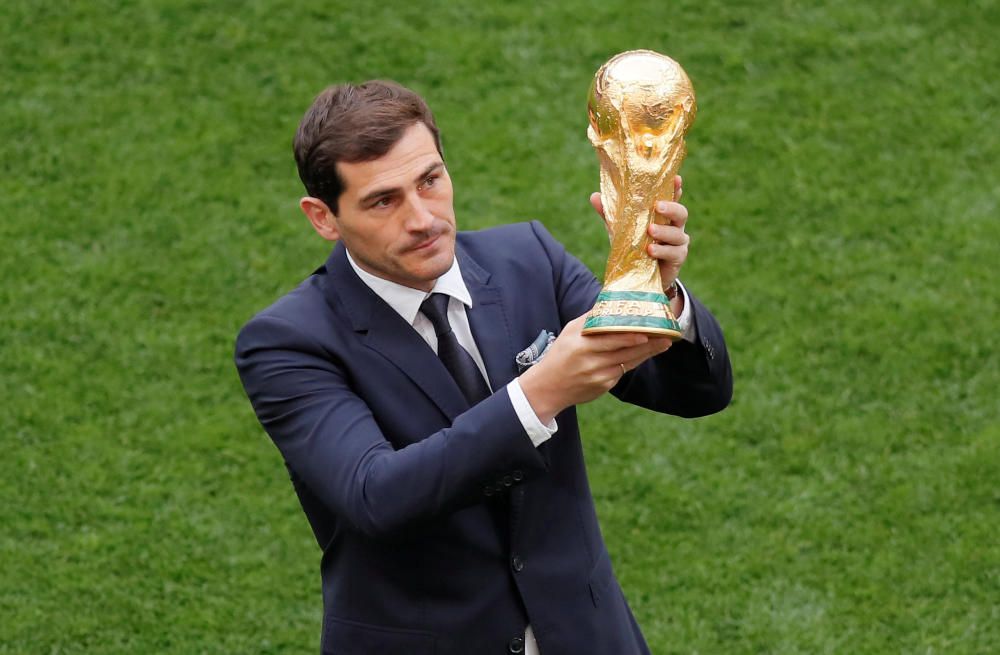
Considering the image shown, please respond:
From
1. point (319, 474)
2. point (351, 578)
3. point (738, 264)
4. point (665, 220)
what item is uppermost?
point (665, 220)

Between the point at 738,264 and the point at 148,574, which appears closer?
the point at 148,574

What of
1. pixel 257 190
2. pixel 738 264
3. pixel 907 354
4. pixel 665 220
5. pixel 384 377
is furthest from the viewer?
pixel 257 190

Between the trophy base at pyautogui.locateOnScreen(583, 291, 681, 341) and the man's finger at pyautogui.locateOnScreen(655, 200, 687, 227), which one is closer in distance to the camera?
the trophy base at pyautogui.locateOnScreen(583, 291, 681, 341)

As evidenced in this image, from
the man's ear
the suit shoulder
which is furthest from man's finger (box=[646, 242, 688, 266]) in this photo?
the man's ear

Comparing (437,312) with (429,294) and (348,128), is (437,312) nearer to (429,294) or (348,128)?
(429,294)

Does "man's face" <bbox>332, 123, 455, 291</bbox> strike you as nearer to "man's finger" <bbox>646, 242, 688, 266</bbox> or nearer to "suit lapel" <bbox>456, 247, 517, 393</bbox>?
"suit lapel" <bbox>456, 247, 517, 393</bbox>

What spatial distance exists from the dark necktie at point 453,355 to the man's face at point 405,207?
5.7 inches

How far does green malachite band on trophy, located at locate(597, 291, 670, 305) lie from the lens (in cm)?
294

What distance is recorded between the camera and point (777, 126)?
8.48 m

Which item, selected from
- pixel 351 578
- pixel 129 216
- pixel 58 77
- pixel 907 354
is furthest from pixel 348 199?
pixel 58 77

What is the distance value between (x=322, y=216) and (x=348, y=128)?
296 mm

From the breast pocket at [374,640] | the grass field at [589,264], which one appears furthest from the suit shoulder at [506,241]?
the grass field at [589,264]

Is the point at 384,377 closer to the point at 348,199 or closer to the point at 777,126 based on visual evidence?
the point at 348,199

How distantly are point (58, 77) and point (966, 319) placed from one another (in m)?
5.65
